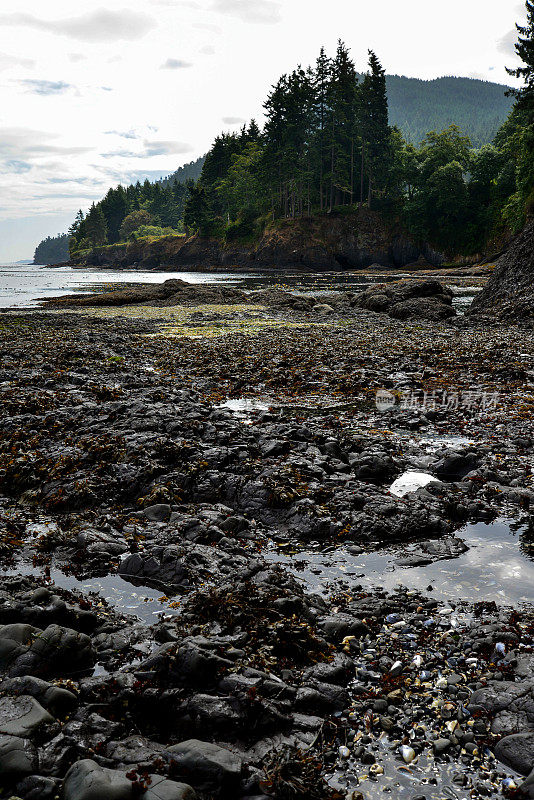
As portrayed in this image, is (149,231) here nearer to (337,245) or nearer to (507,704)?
(337,245)

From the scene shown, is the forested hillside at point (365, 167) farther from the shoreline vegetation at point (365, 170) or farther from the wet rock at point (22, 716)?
the wet rock at point (22, 716)

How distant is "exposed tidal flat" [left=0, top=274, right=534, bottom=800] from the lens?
3764 millimetres

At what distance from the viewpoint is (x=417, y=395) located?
14.5 metres

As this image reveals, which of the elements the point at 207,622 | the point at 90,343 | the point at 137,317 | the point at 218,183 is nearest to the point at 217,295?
the point at 137,317

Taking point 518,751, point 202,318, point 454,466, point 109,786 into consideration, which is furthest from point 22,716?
point 202,318

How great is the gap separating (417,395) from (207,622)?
35.6 feet

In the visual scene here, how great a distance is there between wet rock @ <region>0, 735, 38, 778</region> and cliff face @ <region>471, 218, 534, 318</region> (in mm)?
30027

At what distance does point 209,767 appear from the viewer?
3559mm

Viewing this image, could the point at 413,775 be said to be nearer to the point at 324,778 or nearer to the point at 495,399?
the point at 324,778

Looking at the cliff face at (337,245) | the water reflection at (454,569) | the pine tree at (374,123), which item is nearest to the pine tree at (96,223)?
the cliff face at (337,245)

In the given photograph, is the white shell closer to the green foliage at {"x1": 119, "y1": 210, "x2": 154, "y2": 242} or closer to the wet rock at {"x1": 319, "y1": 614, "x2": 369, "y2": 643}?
the wet rock at {"x1": 319, "y1": 614, "x2": 369, "y2": 643}

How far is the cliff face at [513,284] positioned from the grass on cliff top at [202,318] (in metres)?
10.5

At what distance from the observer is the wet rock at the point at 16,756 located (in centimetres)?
341

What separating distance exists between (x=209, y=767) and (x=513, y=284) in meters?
34.5
